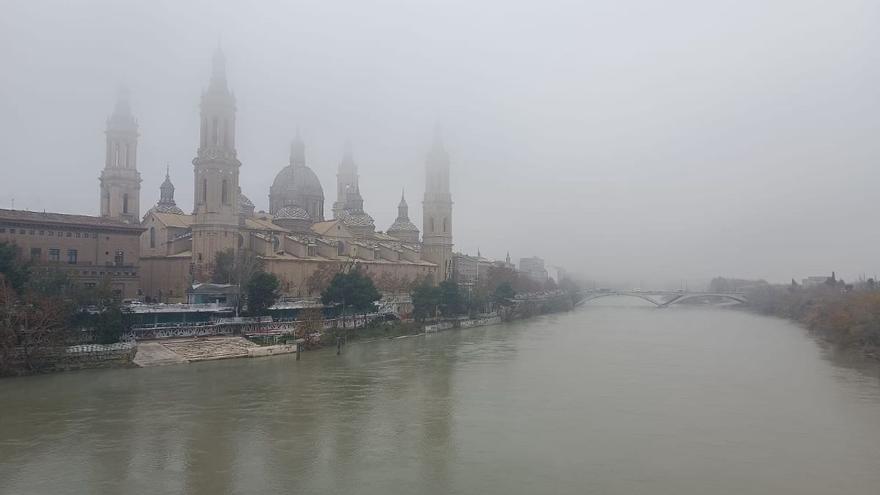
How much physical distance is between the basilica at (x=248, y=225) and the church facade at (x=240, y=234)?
1.6 inches

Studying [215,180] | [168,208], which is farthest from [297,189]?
[215,180]

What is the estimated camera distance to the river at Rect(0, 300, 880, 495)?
7.84m

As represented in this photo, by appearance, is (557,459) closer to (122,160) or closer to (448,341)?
(448,341)

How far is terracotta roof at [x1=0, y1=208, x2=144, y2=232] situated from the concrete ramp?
652cm

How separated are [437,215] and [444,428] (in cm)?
3068

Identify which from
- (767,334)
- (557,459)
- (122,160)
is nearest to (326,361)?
(557,459)

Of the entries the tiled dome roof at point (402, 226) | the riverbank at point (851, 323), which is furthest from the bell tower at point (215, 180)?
the riverbank at point (851, 323)

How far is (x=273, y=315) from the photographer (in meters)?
21.5

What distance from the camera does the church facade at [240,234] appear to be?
24.4m

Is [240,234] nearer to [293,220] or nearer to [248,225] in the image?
[248,225]

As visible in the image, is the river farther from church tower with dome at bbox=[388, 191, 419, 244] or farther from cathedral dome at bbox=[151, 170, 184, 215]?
church tower with dome at bbox=[388, 191, 419, 244]

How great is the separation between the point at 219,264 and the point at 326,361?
302 inches

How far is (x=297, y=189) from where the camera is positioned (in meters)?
36.2

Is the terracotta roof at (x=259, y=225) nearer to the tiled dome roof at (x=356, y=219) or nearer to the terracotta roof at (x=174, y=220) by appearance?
the terracotta roof at (x=174, y=220)
